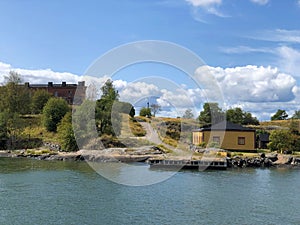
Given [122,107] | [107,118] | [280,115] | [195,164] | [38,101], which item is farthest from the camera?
[280,115]

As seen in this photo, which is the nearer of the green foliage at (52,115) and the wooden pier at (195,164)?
the wooden pier at (195,164)

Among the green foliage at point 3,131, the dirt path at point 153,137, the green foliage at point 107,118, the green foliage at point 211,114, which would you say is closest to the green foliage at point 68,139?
the green foliage at point 107,118

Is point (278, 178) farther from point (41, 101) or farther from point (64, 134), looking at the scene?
point (41, 101)

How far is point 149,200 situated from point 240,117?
58349 millimetres

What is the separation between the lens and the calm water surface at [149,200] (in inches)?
614

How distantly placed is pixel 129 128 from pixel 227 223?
1410 inches

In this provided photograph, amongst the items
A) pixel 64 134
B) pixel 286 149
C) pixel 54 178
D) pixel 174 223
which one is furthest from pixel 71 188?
pixel 286 149

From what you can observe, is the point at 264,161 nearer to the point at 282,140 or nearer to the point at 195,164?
the point at 282,140

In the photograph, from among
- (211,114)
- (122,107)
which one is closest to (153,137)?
(122,107)

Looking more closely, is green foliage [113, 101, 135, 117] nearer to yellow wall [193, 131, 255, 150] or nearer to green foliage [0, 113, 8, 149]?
yellow wall [193, 131, 255, 150]

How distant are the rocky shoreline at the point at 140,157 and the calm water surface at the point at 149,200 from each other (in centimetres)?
824

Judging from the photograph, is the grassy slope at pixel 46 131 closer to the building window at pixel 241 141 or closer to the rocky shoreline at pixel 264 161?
the building window at pixel 241 141

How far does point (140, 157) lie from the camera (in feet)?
131

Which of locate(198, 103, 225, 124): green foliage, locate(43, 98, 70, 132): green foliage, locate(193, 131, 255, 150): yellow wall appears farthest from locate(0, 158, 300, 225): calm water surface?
locate(198, 103, 225, 124): green foliage
